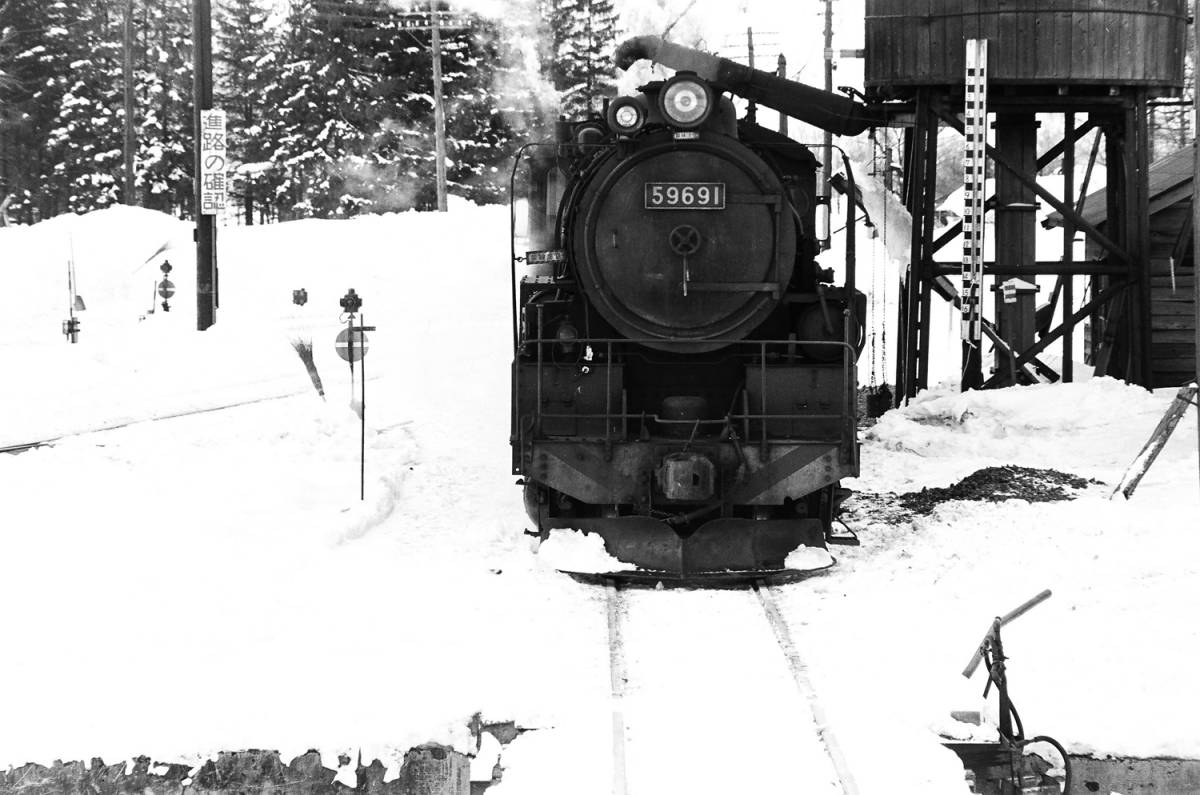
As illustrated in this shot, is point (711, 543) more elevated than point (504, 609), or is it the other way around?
point (711, 543)

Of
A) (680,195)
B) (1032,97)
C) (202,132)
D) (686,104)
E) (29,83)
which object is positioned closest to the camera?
(686,104)

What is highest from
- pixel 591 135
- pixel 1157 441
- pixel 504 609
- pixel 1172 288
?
pixel 591 135

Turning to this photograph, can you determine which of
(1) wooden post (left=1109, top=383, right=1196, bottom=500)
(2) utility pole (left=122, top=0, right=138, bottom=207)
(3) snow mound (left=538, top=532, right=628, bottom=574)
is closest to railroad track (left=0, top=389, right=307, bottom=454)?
(3) snow mound (left=538, top=532, right=628, bottom=574)

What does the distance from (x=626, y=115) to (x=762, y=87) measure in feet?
15.1

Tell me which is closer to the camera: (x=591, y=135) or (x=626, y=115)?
(x=626, y=115)

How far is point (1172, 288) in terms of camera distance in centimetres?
1830

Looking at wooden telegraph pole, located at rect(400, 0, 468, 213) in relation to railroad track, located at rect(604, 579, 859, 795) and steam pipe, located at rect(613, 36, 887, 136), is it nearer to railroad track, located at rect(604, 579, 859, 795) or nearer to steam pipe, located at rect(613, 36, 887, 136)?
steam pipe, located at rect(613, 36, 887, 136)

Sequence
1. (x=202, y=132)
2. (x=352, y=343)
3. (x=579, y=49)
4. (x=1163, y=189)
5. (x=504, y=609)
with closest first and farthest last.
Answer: (x=504, y=609) < (x=352, y=343) < (x=1163, y=189) < (x=202, y=132) < (x=579, y=49)

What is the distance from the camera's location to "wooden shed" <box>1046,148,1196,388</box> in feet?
59.8

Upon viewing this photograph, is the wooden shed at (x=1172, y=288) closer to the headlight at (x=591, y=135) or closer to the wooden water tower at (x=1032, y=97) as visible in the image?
the wooden water tower at (x=1032, y=97)

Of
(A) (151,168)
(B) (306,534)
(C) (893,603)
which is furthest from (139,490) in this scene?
(A) (151,168)

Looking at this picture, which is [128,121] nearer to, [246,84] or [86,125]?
[86,125]

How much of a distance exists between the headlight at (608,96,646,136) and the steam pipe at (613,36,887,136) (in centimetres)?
148

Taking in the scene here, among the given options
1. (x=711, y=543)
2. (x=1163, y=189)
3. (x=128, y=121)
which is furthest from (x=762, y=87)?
(x=128, y=121)
